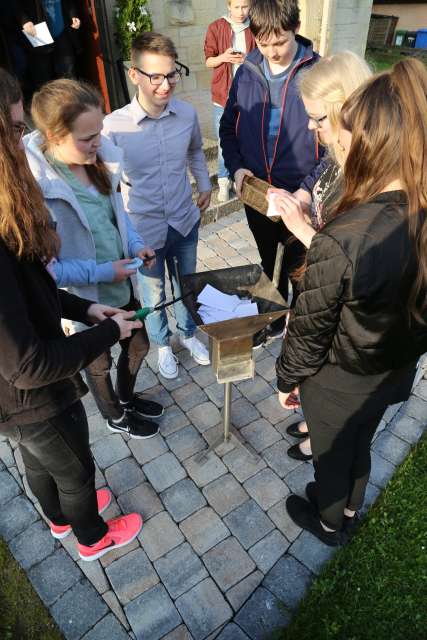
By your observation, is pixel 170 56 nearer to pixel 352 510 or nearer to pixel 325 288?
pixel 325 288

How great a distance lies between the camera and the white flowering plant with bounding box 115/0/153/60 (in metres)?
5.25

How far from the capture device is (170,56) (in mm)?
2680

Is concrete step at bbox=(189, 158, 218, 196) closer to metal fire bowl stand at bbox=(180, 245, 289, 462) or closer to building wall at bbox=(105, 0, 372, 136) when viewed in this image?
building wall at bbox=(105, 0, 372, 136)

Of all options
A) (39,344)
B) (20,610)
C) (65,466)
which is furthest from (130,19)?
(20,610)

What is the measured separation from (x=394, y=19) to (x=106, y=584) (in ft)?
57.9

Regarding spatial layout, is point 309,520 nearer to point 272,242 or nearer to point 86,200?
point 272,242

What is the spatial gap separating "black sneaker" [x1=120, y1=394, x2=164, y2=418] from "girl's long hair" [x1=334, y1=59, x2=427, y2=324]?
2284 millimetres

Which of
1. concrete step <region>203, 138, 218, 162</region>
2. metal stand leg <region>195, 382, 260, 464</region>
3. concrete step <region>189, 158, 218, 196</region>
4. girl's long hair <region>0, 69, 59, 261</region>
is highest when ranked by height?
girl's long hair <region>0, 69, 59, 261</region>

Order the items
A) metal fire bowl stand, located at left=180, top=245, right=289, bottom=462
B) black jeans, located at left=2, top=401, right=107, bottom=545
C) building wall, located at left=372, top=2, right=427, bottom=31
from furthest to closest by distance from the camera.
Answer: building wall, located at left=372, top=2, right=427, bottom=31
metal fire bowl stand, located at left=180, top=245, right=289, bottom=462
black jeans, located at left=2, top=401, right=107, bottom=545

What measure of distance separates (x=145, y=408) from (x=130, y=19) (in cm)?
483

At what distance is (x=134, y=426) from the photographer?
10.6 ft

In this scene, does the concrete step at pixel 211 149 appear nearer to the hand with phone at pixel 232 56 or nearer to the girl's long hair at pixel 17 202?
the hand with phone at pixel 232 56

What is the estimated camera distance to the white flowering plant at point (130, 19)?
5.25 m

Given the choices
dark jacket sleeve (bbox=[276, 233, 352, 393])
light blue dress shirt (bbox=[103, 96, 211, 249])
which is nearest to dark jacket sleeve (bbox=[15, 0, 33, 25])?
light blue dress shirt (bbox=[103, 96, 211, 249])
